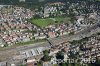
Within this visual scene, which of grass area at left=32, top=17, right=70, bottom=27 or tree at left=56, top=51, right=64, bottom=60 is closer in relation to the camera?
tree at left=56, top=51, right=64, bottom=60

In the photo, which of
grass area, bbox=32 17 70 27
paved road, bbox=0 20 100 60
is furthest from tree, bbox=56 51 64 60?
grass area, bbox=32 17 70 27

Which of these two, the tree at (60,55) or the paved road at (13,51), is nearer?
the tree at (60,55)

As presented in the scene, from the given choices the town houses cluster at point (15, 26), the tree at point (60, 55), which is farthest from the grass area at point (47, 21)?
the tree at point (60, 55)

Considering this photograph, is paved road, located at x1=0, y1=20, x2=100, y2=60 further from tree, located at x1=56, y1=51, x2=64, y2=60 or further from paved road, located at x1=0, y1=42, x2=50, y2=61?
tree, located at x1=56, y1=51, x2=64, y2=60

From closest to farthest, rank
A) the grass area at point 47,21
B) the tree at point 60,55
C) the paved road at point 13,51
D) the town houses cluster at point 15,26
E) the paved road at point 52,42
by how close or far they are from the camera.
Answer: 1. the tree at point 60,55
2. the paved road at point 13,51
3. the paved road at point 52,42
4. the town houses cluster at point 15,26
5. the grass area at point 47,21

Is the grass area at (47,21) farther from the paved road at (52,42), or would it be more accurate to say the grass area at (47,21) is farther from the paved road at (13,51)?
the paved road at (13,51)

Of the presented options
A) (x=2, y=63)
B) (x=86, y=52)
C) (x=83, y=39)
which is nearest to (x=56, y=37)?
(x=83, y=39)

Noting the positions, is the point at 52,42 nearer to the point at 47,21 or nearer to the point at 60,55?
the point at 60,55

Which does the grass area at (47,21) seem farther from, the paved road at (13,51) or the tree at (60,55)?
the tree at (60,55)

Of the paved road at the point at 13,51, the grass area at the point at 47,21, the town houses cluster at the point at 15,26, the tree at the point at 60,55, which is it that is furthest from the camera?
the grass area at the point at 47,21

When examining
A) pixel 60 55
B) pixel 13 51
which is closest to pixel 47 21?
pixel 13 51

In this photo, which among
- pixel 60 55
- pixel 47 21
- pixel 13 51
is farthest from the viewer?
pixel 47 21

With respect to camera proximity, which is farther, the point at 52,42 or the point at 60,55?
the point at 52,42

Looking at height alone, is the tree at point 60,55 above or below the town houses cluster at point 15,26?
below
